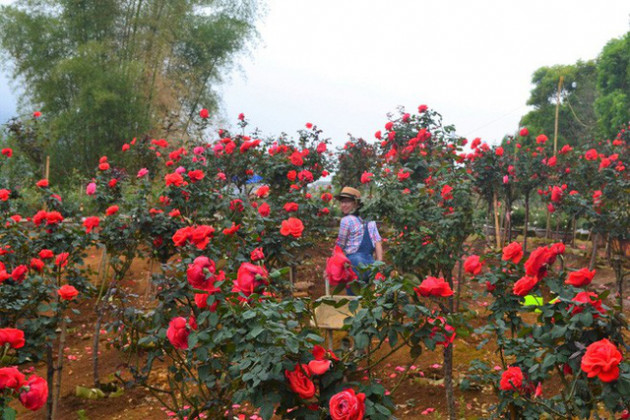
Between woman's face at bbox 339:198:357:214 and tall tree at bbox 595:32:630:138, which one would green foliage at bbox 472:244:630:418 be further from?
tall tree at bbox 595:32:630:138

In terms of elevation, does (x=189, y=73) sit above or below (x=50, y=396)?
above

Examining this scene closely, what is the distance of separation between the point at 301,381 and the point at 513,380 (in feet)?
3.07

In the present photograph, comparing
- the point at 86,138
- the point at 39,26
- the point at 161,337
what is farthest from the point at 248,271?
the point at 39,26

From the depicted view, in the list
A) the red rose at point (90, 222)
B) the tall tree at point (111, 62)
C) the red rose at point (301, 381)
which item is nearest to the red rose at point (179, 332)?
the red rose at point (301, 381)

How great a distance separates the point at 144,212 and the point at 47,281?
3.04 feet

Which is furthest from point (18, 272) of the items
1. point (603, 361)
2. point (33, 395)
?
point (603, 361)

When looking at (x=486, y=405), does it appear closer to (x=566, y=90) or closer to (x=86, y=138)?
(x=86, y=138)

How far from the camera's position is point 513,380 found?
1.92 meters

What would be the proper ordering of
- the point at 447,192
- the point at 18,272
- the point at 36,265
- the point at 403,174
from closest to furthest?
1. the point at 18,272
2. the point at 36,265
3. the point at 447,192
4. the point at 403,174

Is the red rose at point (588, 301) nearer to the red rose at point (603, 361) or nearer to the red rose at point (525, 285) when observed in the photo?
the red rose at point (525, 285)

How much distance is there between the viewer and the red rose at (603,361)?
51.6 inches

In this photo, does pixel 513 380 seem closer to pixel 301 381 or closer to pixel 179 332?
pixel 301 381

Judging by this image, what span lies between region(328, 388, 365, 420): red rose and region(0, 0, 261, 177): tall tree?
34.5 feet

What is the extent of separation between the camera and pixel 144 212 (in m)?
3.94
